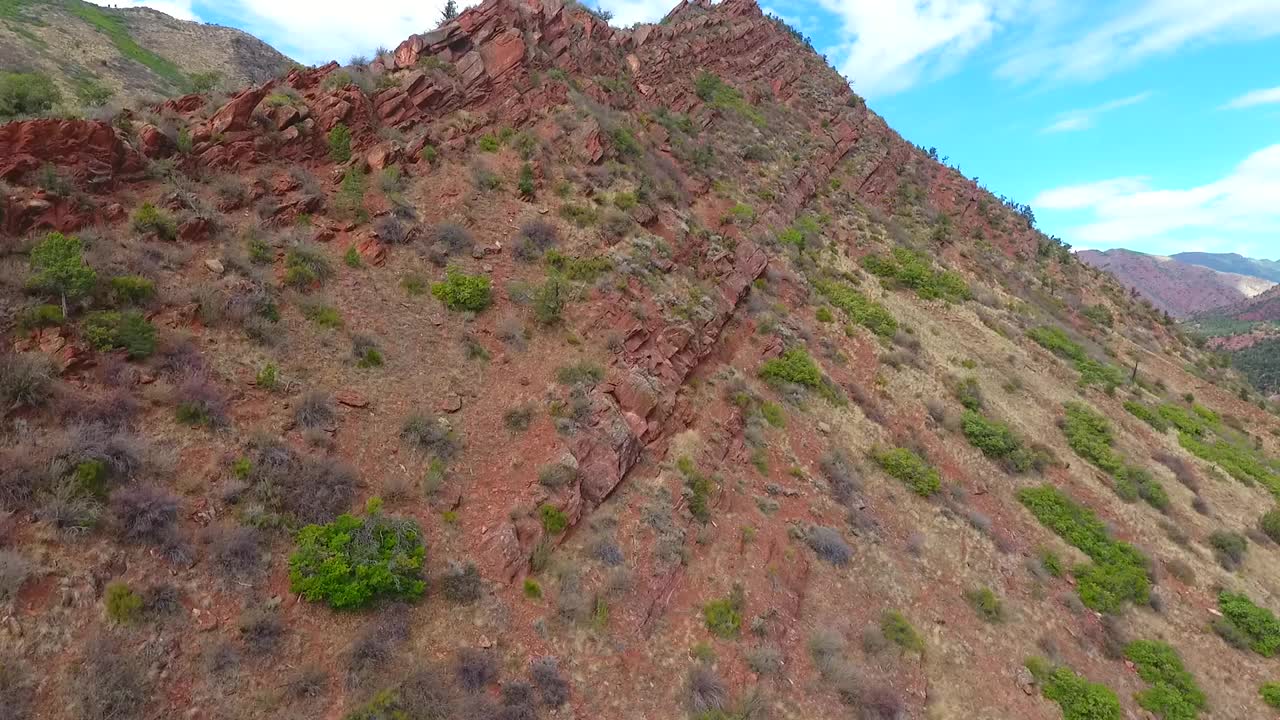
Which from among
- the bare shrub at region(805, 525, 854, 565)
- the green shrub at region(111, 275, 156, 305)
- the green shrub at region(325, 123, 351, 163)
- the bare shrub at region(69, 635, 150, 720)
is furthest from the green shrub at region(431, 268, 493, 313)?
the bare shrub at region(805, 525, 854, 565)

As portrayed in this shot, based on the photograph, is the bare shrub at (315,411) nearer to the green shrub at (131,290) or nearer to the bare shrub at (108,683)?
the green shrub at (131,290)

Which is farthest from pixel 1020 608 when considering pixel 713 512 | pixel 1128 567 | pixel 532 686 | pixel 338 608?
pixel 338 608

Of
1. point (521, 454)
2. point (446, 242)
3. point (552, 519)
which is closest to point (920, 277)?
point (446, 242)

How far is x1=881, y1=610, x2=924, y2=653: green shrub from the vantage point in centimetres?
1245

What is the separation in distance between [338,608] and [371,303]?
7.20m

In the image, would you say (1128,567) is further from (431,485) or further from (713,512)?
(431,485)

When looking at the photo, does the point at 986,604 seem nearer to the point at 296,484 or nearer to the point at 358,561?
the point at 358,561

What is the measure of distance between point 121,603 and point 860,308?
23.1 m

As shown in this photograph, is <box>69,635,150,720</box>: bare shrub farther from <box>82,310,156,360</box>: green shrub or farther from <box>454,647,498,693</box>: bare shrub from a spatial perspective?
<box>82,310,156,360</box>: green shrub

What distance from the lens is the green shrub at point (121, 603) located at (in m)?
7.19

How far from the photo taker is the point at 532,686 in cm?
895

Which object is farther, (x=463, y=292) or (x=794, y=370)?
(x=794, y=370)

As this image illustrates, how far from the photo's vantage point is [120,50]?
4384 centimetres

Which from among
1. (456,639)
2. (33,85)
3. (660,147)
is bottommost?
(456,639)
